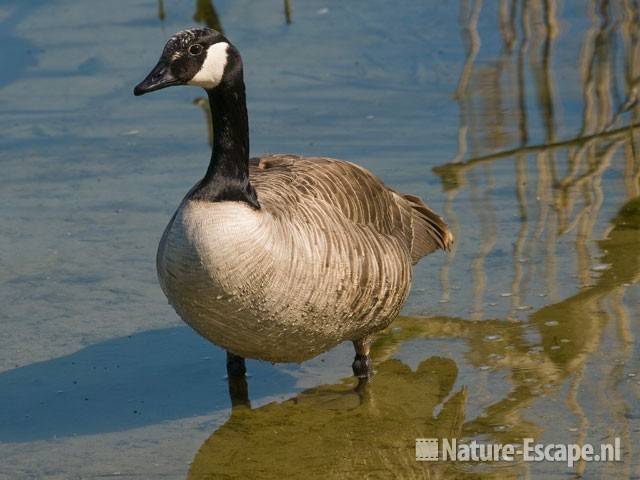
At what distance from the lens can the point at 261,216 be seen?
5.74 metres

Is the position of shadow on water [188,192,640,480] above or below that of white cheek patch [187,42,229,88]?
below

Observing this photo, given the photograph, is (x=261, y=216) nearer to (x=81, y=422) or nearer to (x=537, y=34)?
(x=81, y=422)

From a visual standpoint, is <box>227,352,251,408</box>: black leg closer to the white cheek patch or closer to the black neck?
the black neck

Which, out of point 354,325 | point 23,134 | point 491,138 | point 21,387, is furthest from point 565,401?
point 23,134

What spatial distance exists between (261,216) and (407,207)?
1.56m

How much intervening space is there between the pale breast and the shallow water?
0.51 meters

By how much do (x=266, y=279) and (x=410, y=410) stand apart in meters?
1.15

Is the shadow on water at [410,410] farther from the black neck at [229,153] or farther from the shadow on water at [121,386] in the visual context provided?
the black neck at [229,153]

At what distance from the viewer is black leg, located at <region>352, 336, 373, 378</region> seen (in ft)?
21.8

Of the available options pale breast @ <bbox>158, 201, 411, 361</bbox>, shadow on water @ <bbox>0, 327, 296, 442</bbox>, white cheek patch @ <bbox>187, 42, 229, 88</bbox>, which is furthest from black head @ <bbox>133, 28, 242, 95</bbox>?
shadow on water @ <bbox>0, 327, 296, 442</bbox>

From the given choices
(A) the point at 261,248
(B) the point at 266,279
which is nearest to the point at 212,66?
(A) the point at 261,248

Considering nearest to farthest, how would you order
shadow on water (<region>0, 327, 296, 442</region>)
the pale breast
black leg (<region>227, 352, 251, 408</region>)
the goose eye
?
the pale breast < the goose eye < shadow on water (<region>0, 327, 296, 442</region>) < black leg (<region>227, 352, 251, 408</region>)

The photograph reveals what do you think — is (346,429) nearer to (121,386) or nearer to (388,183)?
(121,386)

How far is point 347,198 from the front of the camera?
6.45 m
